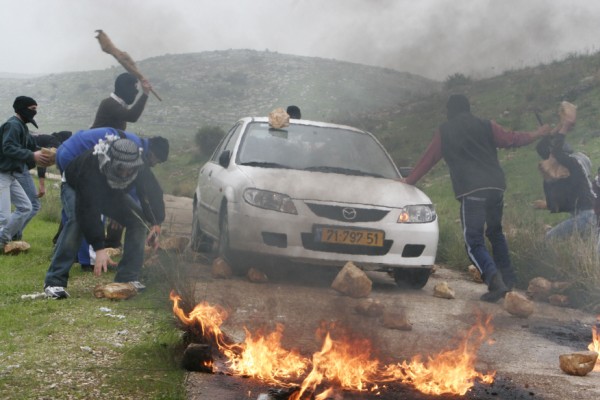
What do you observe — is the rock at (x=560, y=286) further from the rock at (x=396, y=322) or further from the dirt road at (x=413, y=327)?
the rock at (x=396, y=322)

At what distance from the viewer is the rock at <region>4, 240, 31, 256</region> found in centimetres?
917

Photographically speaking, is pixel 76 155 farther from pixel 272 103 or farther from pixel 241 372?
pixel 272 103

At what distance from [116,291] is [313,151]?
2.73m

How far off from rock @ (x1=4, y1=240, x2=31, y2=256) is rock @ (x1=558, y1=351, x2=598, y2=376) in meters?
6.54

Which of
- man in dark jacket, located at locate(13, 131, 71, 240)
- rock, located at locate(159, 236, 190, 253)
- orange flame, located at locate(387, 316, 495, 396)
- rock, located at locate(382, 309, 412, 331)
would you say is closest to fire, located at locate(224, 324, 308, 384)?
orange flame, located at locate(387, 316, 495, 396)

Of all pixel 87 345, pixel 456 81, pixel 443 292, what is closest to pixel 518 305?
pixel 443 292

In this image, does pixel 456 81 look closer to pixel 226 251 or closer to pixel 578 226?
pixel 578 226

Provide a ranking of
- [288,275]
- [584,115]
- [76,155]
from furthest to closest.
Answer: [584,115], [288,275], [76,155]

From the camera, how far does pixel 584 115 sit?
918 inches

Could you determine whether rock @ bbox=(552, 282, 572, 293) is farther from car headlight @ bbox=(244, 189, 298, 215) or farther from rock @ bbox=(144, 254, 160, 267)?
rock @ bbox=(144, 254, 160, 267)

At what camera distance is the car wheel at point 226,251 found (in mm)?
7496

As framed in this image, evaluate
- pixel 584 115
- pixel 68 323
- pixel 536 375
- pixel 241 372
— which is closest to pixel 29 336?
pixel 68 323

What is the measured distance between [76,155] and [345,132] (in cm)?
340

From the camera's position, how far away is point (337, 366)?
14.3 ft
